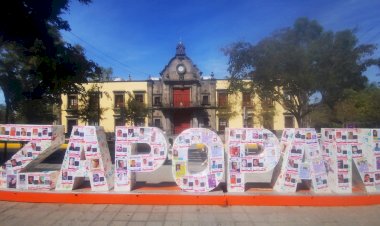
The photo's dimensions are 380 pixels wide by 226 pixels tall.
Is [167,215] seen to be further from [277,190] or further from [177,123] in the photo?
[177,123]

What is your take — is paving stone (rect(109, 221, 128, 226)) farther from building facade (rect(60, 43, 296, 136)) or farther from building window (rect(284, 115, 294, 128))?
building window (rect(284, 115, 294, 128))

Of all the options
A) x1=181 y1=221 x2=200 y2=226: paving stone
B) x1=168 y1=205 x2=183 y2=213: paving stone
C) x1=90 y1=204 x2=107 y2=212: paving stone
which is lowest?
x1=181 y1=221 x2=200 y2=226: paving stone

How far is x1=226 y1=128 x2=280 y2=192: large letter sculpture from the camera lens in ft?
21.4

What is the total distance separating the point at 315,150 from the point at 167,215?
11.2 feet

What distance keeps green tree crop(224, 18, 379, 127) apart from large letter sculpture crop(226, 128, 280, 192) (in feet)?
40.1

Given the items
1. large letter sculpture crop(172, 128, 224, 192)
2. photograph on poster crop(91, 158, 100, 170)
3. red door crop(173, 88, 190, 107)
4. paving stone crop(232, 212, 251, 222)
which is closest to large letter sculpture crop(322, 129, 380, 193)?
paving stone crop(232, 212, 251, 222)

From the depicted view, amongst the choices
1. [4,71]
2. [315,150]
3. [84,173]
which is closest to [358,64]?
[315,150]

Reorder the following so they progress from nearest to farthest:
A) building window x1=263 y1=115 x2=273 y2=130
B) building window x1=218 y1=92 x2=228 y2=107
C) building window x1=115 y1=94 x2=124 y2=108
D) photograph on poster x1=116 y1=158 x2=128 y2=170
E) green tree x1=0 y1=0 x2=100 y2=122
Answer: photograph on poster x1=116 y1=158 x2=128 y2=170, green tree x1=0 y1=0 x2=100 y2=122, building window x1=263 y1=115 x2=273 y2=130, building window x1=218 y1=92 x2=228 y2=107, building window x1=115 y1=94 x2=124 y2=108

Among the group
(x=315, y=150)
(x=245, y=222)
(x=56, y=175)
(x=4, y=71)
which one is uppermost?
(x=4, y=71)

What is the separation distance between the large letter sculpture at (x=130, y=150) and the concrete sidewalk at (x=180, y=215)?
0.62m

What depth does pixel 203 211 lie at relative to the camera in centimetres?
593

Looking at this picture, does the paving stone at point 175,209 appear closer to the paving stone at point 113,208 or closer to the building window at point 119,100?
the paving stone at point 113,208

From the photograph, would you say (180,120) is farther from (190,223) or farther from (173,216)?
(190,223)

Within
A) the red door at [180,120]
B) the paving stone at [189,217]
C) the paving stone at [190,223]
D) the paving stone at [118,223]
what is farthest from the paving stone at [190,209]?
the red door at [180,120]
